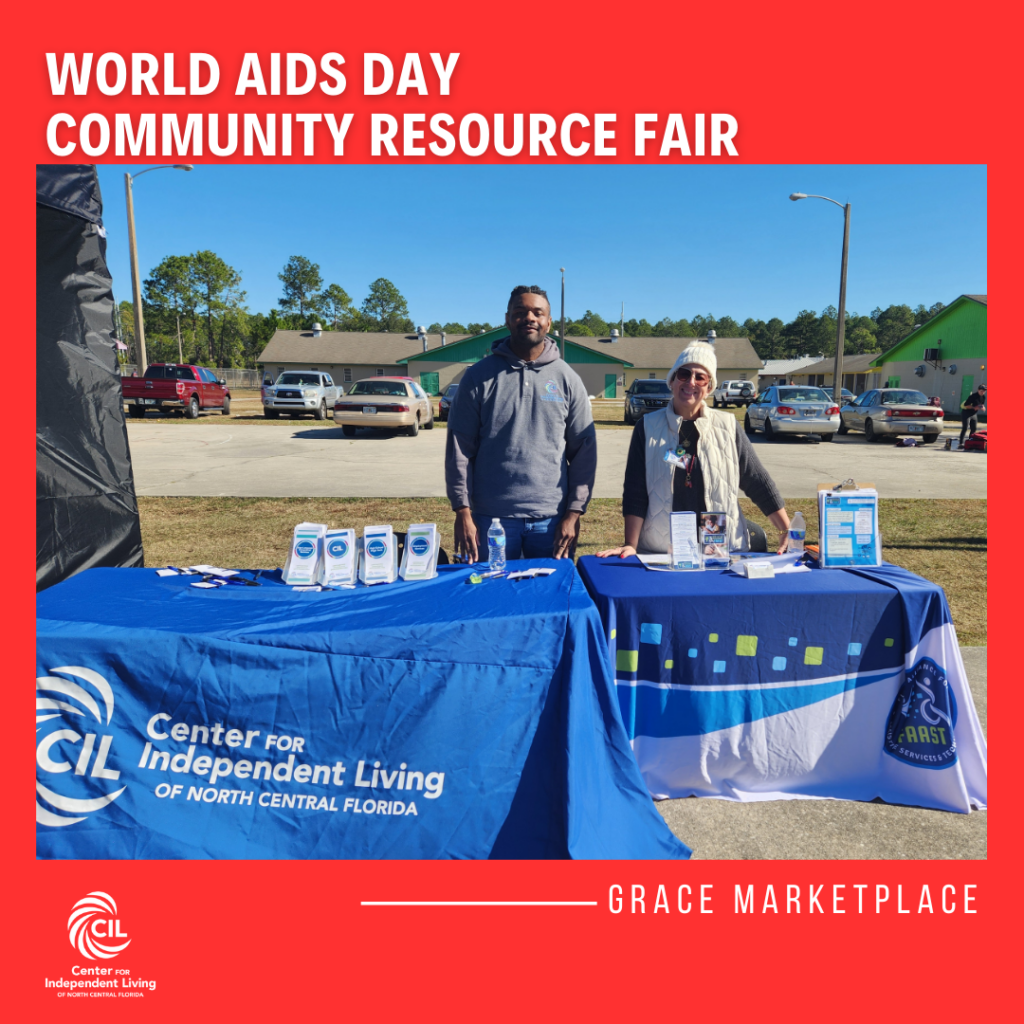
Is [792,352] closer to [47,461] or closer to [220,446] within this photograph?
[220,446]

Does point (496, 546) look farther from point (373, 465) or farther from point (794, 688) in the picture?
point (373, 465)

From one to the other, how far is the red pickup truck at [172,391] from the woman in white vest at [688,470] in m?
21.7

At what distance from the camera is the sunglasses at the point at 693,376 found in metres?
2.97

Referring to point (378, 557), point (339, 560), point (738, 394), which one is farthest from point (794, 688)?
point (738, 394)

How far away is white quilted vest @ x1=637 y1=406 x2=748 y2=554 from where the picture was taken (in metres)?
3.15

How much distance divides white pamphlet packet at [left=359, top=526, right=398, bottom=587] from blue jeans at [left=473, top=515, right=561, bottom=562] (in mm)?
536

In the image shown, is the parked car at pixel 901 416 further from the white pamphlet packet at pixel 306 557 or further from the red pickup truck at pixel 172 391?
the red pickup truck at pixel 172 391

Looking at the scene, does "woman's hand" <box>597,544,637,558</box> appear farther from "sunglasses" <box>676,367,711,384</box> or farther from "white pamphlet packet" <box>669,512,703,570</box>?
"sunglasses" <box>676,367,711,384</box>

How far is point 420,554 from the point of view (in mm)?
2977

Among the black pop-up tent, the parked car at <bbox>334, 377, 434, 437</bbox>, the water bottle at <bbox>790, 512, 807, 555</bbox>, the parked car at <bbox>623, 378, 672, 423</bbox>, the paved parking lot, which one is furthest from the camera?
the parked car at <bbox>623, 378, 672, 423</bbox>

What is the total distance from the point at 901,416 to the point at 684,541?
16985mm

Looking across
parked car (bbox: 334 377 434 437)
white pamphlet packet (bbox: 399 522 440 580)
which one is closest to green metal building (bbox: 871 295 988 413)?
parked car (bbox: 334 377 434 437)

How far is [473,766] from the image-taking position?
7.91ft

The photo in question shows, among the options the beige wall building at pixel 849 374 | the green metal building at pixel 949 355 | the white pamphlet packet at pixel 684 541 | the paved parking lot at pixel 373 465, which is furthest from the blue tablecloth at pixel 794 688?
the beige wall building at pixel 849 374
